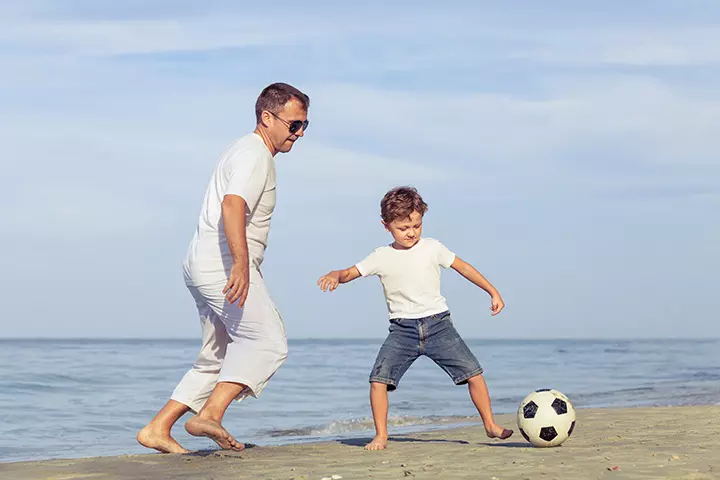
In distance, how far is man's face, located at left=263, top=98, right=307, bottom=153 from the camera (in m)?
5.58

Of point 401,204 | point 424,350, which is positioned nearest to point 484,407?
point 424,350

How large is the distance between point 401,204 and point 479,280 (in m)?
0.77

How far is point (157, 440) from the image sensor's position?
5801mm

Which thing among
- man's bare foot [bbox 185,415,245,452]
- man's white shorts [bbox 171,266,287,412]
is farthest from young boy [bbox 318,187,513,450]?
man's bare foot [bbox 185,415,245,452]

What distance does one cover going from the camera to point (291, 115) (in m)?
5.59

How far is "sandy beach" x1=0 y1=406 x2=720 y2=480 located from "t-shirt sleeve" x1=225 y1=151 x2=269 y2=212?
5.01ft

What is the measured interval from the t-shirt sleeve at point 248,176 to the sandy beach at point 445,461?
60.1 inches

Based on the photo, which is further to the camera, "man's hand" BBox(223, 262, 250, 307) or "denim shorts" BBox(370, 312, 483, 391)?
"denim shorts" BBox(370, 312, 483, 391)

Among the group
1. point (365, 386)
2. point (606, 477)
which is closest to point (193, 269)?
point (606, 477)

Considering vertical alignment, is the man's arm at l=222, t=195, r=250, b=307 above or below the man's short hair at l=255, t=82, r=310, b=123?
below

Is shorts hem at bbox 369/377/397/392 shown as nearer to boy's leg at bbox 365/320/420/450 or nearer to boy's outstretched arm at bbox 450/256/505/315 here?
boy's leg at bbox 365/320/420/450

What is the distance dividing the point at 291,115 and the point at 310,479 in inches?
88.5

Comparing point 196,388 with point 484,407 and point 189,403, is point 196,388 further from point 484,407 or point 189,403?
point 484,407

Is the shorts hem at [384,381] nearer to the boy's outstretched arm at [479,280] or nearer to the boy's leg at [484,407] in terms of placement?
the boy's leg at [484,407]
